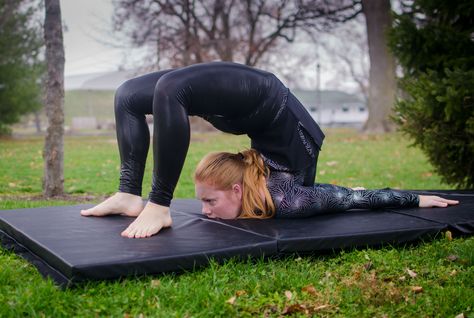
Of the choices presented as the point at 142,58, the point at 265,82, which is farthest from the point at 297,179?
the point at 142,58

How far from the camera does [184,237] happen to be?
114 inches

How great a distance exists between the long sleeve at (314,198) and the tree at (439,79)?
65.7 inches

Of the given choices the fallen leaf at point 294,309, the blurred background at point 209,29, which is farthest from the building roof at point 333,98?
the fallen leaf at point 294,309

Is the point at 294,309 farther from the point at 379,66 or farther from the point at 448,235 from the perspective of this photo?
the point at 379,66

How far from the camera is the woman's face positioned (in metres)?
3.33

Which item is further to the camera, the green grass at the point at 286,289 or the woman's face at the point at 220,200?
the woman's face at the point at 220,200

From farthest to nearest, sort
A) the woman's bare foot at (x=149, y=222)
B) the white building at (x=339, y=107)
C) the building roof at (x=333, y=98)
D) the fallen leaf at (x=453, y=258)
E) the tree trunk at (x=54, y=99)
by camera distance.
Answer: the white building at (x=339, y=107) < the building roof at (x=333, y=98) < the tree trunk at (x=54, y=99) < the fallen leaf at (x=453, y=258) < the woman's bare foot at (x=149, y=222)

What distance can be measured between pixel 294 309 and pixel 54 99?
4267 mm

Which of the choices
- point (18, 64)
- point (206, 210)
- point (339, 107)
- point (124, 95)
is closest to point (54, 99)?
point (124, 95)

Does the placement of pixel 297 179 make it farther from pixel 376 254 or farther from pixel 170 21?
pixel 170 21

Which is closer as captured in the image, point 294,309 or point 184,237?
point 294,309

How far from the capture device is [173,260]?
2.54 m

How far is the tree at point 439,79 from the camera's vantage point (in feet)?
16.6

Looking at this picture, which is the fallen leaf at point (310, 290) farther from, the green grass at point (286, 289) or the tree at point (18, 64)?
the tree at point (18, 64)
